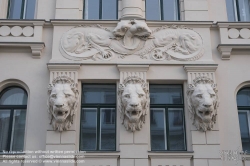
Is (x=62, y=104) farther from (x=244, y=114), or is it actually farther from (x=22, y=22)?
(x=244, y=114)

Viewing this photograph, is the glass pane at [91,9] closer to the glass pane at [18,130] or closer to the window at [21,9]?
the window at [21,9]

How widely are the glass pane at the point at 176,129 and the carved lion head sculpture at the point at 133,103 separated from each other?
892 mm

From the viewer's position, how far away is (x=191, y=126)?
38.7 feet

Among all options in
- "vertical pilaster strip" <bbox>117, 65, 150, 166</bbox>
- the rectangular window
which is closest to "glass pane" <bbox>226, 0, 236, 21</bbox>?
"vertical pilaster strip" <bbox>117, 65, 150, 166</bbox>

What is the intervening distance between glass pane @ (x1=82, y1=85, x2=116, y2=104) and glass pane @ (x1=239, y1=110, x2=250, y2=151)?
3963 millimetres

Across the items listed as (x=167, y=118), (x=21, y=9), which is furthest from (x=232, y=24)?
(x=21, y=9)

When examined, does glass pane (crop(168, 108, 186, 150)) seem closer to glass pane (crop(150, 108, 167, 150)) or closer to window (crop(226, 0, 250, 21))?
glass pane (crop(150, 108, 167, 150))

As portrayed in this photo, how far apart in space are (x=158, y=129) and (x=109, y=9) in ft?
15.2

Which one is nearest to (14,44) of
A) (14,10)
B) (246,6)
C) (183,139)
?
(14,10)

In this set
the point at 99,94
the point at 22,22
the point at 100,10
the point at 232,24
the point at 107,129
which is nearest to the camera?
the point at 107,129

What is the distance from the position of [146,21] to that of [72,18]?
8.05ft

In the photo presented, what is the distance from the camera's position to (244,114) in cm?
1236

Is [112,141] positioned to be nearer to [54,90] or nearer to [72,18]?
[54,90]

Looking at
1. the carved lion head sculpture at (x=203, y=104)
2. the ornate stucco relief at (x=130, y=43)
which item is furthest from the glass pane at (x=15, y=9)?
the carved lion head sculpture at (x=203, y=104)
